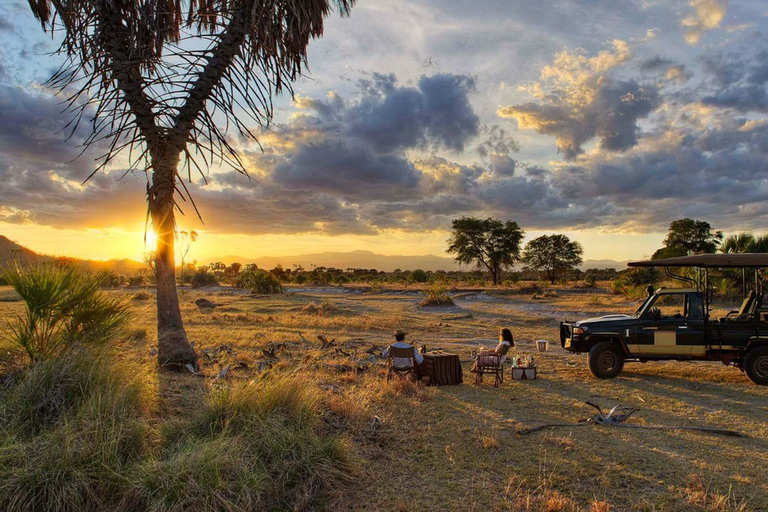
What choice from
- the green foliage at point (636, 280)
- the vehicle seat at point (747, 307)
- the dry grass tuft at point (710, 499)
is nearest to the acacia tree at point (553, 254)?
the green foliage at point (636, 280)

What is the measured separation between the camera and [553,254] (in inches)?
2586

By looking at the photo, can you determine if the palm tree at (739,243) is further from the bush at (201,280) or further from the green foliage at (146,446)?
the bush at (201,280)

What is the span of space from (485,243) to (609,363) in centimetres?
→ 5068

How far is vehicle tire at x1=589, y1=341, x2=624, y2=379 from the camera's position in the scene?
415 inches

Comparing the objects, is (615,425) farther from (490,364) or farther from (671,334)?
(671,334)

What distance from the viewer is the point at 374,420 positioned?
269 inches

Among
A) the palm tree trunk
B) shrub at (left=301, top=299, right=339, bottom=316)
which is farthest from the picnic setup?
shrub at (left=301, top=299, right=339, bottom=316)

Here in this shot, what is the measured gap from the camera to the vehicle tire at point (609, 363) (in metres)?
10.5

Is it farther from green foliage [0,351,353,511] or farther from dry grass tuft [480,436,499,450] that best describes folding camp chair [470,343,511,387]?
green foliage [0,351,353,511]

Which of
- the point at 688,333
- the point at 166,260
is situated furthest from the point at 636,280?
the point at 166,260

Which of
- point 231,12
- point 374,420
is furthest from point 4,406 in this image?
point 231,12

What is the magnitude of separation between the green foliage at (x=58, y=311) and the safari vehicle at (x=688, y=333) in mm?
9525

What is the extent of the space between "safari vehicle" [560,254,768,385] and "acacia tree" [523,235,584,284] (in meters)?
55.8

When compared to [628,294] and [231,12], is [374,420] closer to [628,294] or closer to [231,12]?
[231,12]
